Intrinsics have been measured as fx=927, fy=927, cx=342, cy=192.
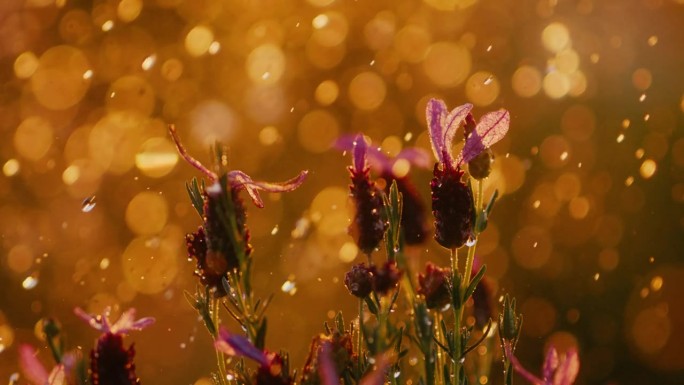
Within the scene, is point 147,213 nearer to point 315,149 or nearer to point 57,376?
point 315,149

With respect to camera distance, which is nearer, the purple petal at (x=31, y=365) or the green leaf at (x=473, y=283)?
the purple petal at (x=31, y=365)

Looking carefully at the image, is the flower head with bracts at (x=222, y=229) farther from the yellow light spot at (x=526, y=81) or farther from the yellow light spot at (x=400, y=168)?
the yellow light spot at (x=526, y=81)

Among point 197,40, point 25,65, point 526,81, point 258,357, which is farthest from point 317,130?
point 258,357

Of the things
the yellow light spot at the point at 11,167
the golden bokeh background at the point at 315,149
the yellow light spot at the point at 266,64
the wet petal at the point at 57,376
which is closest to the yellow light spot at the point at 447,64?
the golden bokeh background at the point at 315,149

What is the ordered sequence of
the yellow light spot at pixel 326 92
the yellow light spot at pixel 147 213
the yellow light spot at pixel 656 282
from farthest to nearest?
1. the yellow light spot at pixel 326 92
2. the yellow light spot at pixel 147 213
3. the yellow light spot at pixel 656 282

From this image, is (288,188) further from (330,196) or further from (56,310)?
(330,196)

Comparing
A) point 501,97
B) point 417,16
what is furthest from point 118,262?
point 417,16
